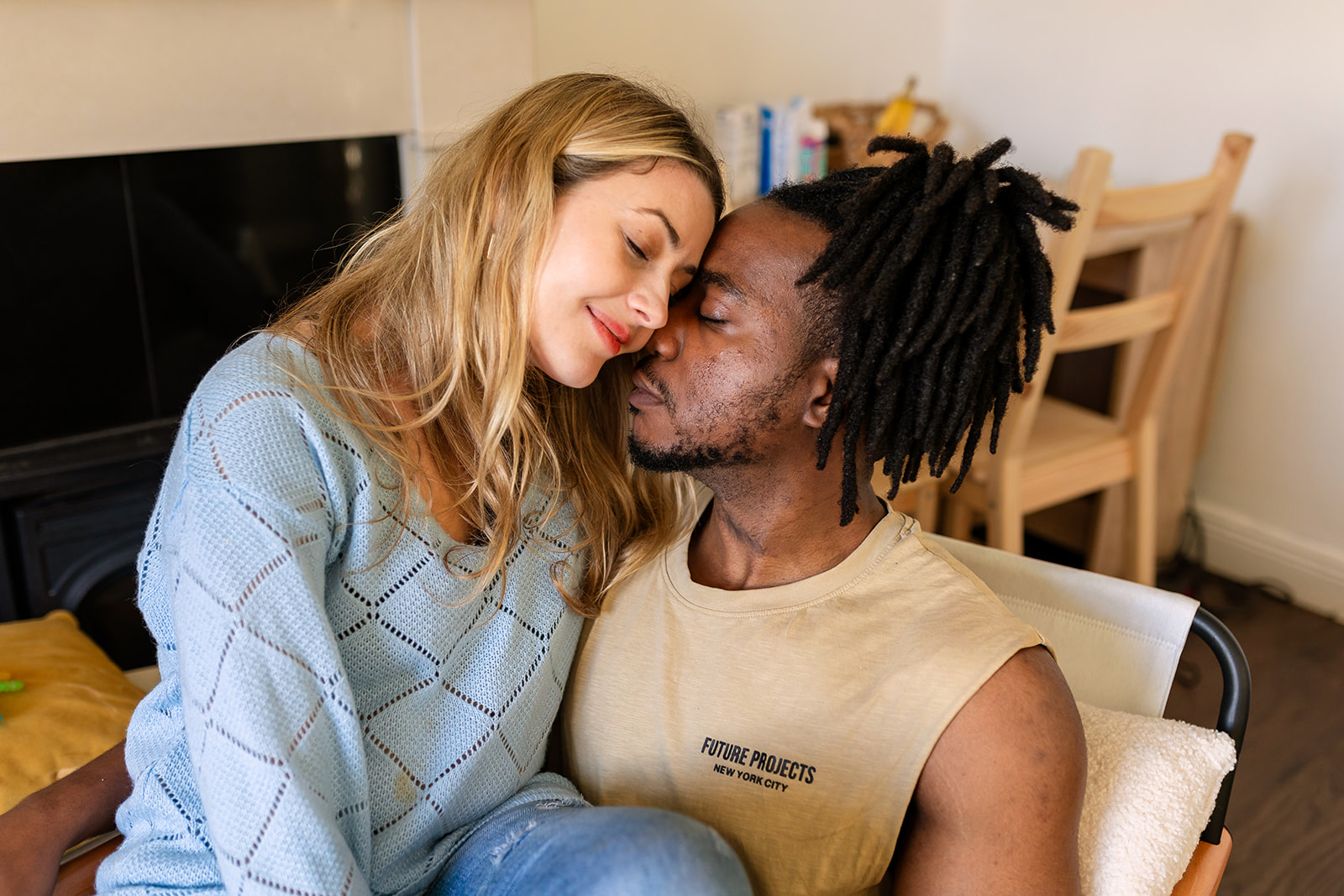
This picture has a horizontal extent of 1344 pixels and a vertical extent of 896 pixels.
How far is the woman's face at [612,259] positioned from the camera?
101cm

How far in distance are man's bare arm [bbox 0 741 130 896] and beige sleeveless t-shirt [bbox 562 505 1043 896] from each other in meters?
0.49

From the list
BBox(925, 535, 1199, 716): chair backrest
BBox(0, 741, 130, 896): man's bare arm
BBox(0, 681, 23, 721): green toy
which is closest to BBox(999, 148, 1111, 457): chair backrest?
BBox(925, 535, 1199, 716): chair backrest

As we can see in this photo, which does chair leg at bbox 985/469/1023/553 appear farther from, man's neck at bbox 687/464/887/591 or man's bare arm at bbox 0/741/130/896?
man's bare arm at bbox 0/741/130/896

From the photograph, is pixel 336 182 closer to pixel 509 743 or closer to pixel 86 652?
pixel 86 652

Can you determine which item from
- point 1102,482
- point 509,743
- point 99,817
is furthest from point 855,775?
point 1102,482

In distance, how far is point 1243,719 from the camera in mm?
1035

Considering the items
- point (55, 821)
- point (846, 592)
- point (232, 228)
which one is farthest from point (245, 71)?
point (846, 592)

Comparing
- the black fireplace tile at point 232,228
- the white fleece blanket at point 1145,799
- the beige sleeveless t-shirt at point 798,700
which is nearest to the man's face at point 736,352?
the beige sleeveless t-shirt at point 798,700

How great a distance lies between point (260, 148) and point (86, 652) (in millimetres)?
938

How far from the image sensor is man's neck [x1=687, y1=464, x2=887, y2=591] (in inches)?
43.3

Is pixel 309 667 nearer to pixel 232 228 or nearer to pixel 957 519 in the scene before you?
pixel 232 228

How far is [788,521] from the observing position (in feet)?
3.62

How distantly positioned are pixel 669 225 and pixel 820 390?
0.22 meters

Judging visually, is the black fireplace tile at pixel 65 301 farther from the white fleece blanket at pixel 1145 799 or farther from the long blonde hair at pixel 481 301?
the white fleece blanket at pixel 1145 799
